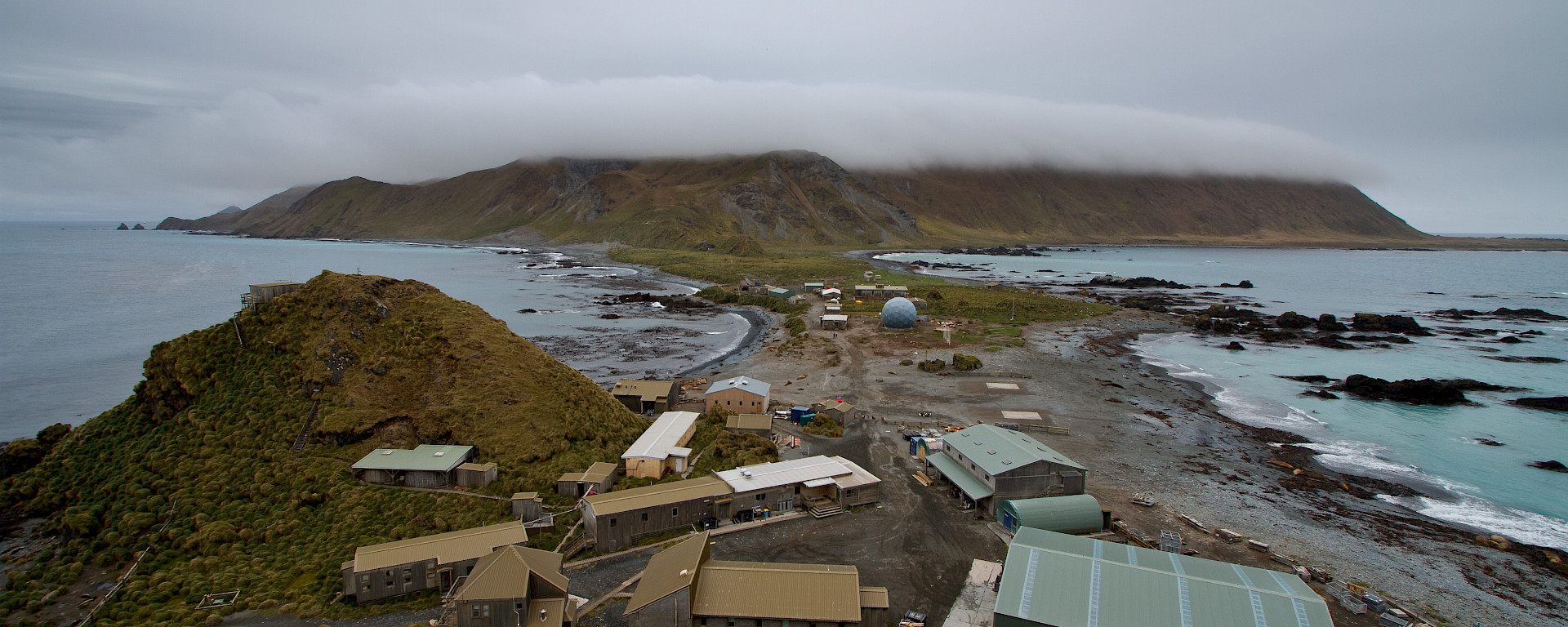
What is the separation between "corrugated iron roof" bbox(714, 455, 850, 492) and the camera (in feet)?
92.6

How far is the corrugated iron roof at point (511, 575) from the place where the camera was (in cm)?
1980

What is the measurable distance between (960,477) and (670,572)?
48.1 ft

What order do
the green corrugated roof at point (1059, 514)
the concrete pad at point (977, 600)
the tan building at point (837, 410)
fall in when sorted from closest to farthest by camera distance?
1. the concrete pad at point (977, 600)
2. the green corrugated roof at point (1059, 514)
3. the tan building at point (837, 410)

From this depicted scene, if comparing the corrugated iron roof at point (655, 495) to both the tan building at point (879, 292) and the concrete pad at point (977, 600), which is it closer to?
the concrete pad at point (977, 600)

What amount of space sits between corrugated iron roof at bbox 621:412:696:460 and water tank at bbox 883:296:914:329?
4006 centimetres

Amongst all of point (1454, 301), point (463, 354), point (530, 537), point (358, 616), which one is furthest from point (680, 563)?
point (1454, 301)

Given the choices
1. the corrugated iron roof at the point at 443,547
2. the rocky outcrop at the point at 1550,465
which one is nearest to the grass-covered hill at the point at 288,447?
the corrugated iron roof at the point at 443,547

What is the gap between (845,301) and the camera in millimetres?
98188

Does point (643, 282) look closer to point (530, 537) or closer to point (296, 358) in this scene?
point (296, 358)

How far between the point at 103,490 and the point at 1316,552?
48.3 metres

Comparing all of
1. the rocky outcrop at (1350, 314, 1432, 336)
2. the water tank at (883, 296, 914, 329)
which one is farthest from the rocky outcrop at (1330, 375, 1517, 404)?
the water tank at (883, 296, 914, 329)

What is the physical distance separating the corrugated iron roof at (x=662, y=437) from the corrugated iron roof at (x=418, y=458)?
6.89m

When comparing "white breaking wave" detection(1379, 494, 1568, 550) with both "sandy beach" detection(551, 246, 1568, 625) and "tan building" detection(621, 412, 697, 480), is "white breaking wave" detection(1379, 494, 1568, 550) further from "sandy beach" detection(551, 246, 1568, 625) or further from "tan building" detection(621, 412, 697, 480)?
"tan building" detection(621, 412, 697, 480)

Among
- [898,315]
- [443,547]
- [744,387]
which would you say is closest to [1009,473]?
[744,387]
